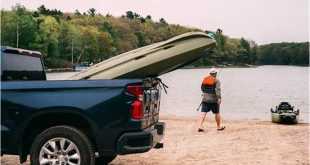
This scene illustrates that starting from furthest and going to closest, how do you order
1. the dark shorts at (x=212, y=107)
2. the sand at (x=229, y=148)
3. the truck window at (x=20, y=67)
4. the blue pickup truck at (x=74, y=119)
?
the dark shorts at (x=212, y=107), the sand at (x=229, y=148), the truck window at (x=20, y=67), the blue pickup truck at (x=74, y=119)

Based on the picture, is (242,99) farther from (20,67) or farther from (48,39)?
(48,39)

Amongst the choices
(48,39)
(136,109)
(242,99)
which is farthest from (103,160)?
(48,39)

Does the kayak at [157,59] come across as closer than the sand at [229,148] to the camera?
Yes

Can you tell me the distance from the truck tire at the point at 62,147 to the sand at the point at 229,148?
2084mm

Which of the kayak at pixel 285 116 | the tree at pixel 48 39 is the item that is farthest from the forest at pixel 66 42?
the kayak at pixel 285 116

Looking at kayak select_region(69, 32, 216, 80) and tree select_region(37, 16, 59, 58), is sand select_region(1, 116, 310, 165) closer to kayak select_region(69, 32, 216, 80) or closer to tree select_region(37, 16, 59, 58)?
kayak select_region(69, 32, 216, 80)

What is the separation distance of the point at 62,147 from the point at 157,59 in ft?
5.14

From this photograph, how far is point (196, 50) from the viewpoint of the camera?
23.8ft

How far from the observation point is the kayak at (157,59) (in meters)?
6.99

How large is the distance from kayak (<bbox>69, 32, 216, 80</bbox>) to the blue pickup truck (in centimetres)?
22

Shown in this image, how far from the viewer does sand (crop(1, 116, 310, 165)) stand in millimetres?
9141

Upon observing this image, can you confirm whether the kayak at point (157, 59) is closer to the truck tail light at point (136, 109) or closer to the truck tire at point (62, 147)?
the truck tail light at point (136, 109)

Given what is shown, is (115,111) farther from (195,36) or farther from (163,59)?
(195,36)

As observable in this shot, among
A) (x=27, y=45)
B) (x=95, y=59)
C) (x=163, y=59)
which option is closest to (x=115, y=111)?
(x=163, y=59)
